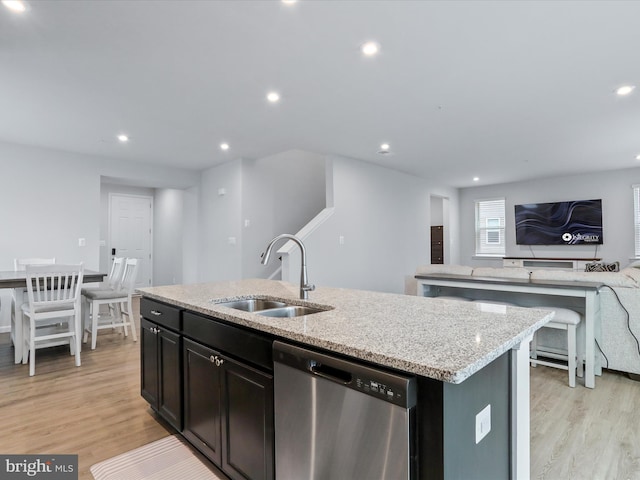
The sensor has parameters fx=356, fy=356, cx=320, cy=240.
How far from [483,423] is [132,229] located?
320 inches

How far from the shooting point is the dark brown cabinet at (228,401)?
143 cm

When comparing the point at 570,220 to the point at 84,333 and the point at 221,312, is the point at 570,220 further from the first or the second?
the point at 84,333

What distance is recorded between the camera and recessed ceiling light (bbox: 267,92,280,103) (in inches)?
125

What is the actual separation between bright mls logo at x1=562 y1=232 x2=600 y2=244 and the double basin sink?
708 centimetres

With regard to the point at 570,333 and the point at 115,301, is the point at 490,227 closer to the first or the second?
the point at 570,333

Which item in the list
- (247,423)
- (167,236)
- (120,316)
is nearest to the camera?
(247,423)

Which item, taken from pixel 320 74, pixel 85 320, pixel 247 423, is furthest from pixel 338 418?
pixel 85 320

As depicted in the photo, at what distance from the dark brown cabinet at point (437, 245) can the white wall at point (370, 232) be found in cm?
161

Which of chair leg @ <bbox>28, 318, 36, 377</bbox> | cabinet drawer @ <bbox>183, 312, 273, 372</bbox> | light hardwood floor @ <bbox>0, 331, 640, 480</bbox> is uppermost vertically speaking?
cabinet drawer @ <bbox>183, 312, 273, 372</bbox>

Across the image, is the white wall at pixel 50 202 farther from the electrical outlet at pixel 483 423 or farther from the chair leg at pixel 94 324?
the electrical outlet at pixel 483 423

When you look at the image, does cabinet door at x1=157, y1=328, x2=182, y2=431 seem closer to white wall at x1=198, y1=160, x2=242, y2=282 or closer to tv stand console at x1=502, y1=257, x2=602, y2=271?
white wall at x1=198, y1=160, x2=242, y2=282

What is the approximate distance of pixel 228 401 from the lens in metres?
1.63

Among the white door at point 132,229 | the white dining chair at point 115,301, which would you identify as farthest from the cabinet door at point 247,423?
the white door at point 132,229

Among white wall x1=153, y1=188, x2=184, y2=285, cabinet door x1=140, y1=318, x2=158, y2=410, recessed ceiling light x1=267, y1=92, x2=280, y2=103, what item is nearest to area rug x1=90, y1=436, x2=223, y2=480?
cabinet door x1=140, y1=318, x2=158, y2=410
